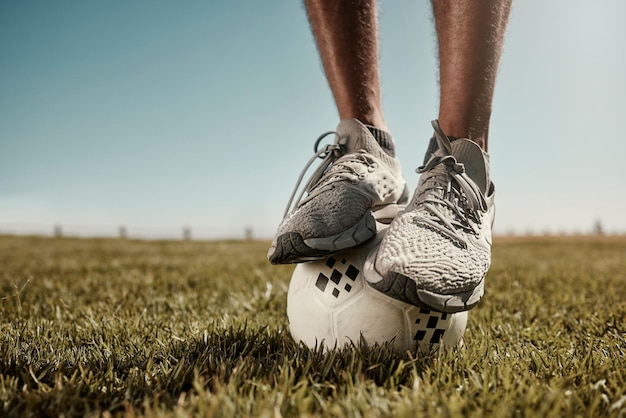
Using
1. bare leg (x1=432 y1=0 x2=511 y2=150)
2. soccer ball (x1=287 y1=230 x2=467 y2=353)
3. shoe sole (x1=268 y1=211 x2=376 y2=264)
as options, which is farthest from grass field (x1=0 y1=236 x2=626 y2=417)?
bare leg (x1=432 y1=0 x2=511 y2=150)

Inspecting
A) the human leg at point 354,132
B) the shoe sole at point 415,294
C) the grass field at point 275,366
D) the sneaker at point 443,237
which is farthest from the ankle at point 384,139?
the grass field at point 275,366

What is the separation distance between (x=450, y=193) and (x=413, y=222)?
227 mm

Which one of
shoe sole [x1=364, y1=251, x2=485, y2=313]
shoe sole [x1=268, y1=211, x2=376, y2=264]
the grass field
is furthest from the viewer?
shoe sole [x1=268, y1=211, x2=376, y2=264]

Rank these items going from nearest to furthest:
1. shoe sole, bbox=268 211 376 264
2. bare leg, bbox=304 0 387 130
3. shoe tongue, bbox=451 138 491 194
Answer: shoe sole, bbox=268 211 376 264 < shoe tongue, bbox=451 138 491 194 < bare leg, bbox=304 0 387 130

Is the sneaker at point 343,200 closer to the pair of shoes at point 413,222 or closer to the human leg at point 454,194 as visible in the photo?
the pair of shoes at point 413,222

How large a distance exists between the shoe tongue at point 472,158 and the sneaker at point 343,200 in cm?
34

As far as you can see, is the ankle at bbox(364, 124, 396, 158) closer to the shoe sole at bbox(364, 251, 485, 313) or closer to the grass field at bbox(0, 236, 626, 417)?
the shoe sole at bbox(364, 251, 485, 313)

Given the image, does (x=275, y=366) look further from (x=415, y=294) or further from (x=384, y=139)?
(x=384, y=139)

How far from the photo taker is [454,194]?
2.03 meters

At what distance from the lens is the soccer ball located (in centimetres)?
194

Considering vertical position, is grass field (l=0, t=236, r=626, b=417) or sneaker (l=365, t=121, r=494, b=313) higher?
sneaker (l=365, t=121, r=494, b=313)

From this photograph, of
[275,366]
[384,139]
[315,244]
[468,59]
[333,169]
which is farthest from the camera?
[384,139]

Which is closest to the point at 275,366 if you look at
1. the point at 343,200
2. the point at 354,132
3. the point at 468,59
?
the point at 343,200

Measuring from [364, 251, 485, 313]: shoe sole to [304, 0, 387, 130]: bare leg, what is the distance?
86cm
